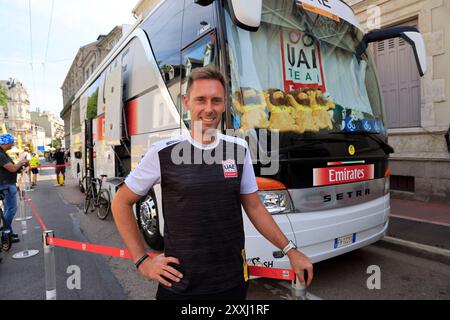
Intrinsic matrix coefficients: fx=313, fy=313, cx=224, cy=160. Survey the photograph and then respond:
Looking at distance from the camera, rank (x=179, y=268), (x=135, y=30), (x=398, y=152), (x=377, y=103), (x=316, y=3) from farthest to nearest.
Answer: (x=398, y=152) < (x=135, y=30) < (x=377, y=103) < (x=316, y=3) < (x=179, y=268)

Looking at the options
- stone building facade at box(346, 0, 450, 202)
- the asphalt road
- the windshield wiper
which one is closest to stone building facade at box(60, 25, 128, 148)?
stone building facade at box(346, 0, 450, 202)

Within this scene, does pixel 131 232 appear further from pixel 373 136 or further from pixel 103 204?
pixel 103 204

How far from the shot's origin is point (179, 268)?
5.01 ft

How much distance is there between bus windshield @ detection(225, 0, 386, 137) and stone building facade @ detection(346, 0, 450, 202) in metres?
4.65

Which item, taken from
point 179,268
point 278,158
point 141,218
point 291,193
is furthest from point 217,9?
point 141,218

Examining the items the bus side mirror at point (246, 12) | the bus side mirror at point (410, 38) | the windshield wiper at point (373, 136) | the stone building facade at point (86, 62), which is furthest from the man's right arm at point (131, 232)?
the stone building facade at point (86, 62)

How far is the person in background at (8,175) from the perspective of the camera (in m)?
4.99

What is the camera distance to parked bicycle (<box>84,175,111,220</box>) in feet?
23.6

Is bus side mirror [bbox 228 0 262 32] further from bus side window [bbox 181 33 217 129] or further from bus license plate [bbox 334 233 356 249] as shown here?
bus license plate [bbox 334 233 356 249]

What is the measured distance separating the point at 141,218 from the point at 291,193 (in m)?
2.88

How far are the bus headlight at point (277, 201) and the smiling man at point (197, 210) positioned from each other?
4.18ft

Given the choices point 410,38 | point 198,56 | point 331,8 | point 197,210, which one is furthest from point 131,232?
point 410,38

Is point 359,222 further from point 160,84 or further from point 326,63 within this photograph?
point 160,84

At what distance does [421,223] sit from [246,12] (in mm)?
5378
